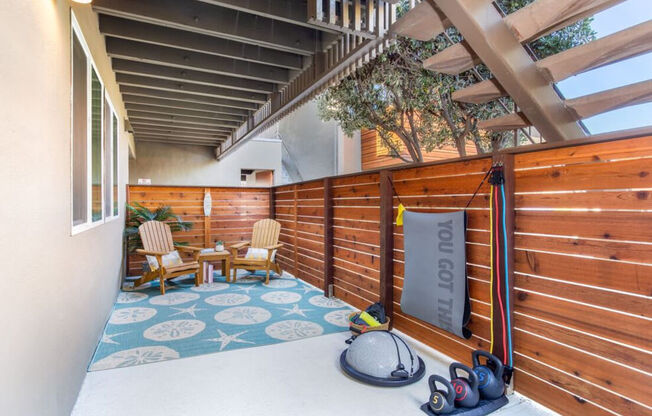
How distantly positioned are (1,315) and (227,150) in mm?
7905

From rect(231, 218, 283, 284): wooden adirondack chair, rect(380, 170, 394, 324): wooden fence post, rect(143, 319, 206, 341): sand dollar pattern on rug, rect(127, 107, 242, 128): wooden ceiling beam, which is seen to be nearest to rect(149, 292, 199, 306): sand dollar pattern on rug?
rect(143, 319, 206, 341): sand dollar pattern on rug

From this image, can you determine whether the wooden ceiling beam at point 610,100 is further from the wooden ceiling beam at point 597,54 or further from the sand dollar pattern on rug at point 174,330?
the sand dollar pattern on rug at point 174,330

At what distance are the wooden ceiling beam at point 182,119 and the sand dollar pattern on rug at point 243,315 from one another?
12.9 ft

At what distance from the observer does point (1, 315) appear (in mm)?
1040

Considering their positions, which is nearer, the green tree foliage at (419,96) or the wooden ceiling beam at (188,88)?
the green tree foliage at (419,96)

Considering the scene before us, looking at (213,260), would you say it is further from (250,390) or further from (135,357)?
(250,390)

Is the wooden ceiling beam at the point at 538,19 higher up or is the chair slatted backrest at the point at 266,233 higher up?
the wooden ceiling beam at the point at 538,19

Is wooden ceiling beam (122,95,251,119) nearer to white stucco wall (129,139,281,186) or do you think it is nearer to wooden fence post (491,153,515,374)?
white stucco wall (129,139,281,186)

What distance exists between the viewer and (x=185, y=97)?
5.23 meters

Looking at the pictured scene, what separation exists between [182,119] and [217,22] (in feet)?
12.9

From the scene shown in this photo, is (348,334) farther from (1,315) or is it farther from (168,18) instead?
(168,18)

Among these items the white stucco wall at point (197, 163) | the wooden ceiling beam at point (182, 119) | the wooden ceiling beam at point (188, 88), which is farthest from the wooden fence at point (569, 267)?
the white stucco wall at point (197, 163)

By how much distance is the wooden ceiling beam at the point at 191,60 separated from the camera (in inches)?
143

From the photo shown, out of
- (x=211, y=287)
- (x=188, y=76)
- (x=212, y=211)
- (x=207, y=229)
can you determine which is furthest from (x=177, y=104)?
(x=211, y=287)
